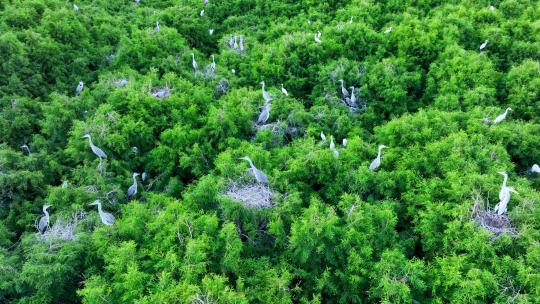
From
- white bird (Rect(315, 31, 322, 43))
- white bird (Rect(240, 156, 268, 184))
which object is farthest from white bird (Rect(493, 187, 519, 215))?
white bird (Rect(315, 31, 322, 43))

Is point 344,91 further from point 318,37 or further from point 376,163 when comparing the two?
point 376,163

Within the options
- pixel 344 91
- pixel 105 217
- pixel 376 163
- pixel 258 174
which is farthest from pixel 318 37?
pixel 105 217

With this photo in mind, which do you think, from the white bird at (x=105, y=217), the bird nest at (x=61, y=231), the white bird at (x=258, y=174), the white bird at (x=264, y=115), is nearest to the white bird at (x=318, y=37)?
the white bird at (x=264, y=115)

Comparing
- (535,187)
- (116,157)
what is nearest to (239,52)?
(116,157)

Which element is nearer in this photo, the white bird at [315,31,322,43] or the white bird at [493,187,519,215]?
the white bird at [493,187,519,215]

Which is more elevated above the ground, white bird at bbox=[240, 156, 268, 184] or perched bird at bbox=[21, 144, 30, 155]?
white bird at bbox=[240, 156, 268, 184]

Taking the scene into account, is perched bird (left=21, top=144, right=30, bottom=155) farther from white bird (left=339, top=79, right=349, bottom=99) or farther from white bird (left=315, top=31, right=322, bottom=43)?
white bird (left=315, top=31, right=322, bottom=43)

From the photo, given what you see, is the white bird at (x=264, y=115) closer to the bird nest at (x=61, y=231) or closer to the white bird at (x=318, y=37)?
the white bird at (x=318, y=37)
